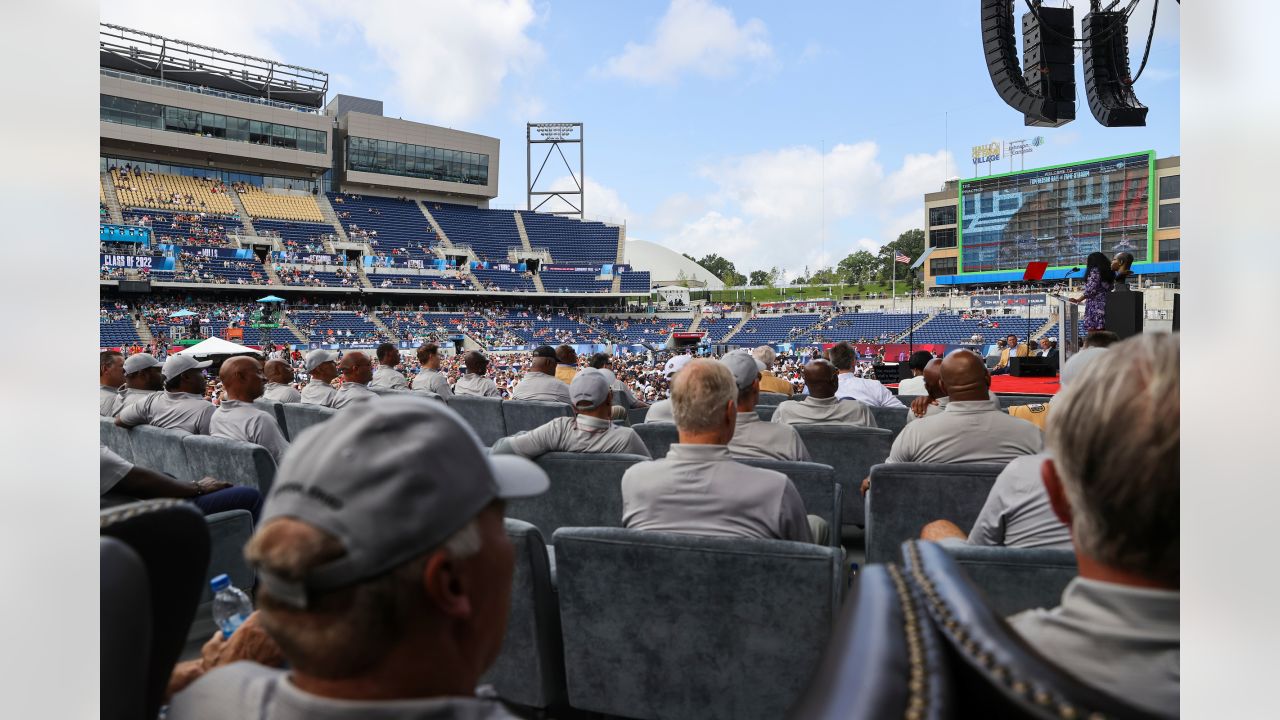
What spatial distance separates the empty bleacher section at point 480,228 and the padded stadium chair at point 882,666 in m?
39.9

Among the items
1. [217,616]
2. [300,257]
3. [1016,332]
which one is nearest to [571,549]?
[217,616]

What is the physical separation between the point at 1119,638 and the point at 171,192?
39.5 meters

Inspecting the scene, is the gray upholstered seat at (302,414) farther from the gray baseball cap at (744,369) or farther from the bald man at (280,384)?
the gray baseball cap at (744,369)

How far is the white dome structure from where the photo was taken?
7006 centimetres

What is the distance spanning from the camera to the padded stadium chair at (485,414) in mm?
5398

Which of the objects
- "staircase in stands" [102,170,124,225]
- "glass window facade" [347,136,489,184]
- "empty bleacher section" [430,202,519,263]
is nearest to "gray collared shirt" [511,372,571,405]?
"staircase in stands" [102,170,124,225]

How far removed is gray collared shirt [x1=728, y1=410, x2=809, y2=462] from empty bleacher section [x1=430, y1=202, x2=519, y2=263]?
3775cm

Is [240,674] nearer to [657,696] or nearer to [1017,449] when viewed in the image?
[657,696]

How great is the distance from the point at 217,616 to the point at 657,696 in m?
1.03

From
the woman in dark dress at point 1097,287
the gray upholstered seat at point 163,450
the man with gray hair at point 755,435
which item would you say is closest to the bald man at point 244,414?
the gray upholstered seat at point 163,450

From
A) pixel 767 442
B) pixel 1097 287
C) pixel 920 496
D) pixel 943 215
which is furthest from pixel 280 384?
pixel 943 215

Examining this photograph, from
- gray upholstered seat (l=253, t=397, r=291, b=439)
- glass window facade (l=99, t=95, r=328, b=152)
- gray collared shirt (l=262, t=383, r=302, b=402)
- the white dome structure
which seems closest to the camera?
gray upholstered seat (l=253, t=397, r=291, b=439)

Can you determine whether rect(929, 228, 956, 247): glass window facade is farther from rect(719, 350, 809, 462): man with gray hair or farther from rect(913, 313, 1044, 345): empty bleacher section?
rect(719, 350, 809, 462): man with gray hair
